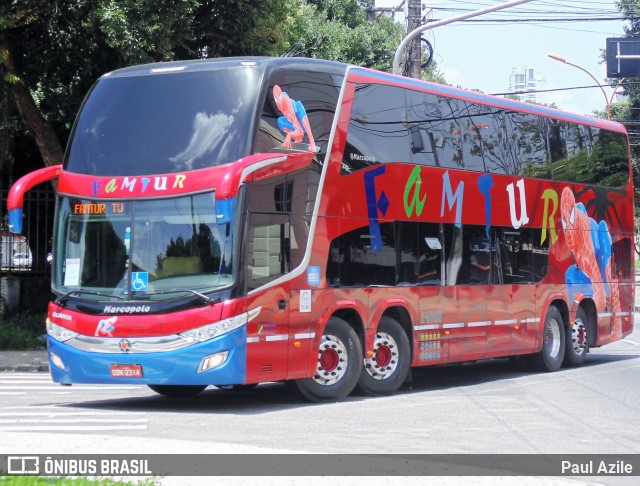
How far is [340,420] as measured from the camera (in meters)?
12.8

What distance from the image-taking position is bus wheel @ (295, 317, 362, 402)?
47.8 ft

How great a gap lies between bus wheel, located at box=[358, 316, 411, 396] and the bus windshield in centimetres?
329

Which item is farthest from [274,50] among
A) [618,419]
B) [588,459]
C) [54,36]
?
[588,459]

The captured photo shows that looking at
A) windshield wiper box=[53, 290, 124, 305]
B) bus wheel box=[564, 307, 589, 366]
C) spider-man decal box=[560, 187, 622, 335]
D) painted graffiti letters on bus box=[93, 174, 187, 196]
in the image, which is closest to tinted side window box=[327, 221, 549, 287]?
spider-man decal box=[560, 187, 622, 335]

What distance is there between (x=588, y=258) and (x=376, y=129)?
23.7 feet

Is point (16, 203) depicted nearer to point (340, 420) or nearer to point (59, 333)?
point (59, 333)

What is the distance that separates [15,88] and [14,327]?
4.87 m

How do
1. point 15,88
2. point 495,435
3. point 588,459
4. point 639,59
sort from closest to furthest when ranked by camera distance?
point 588,459
point 495,435
point 15,88
point 639,59

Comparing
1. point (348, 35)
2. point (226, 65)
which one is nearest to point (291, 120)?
point (226, 65)

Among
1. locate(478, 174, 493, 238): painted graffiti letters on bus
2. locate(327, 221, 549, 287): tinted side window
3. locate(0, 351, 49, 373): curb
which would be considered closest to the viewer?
locate(327, 221, 549, 287): tinted side window

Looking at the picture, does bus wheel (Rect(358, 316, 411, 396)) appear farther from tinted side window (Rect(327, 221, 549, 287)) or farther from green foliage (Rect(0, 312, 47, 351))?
green foliage (Rect(0, 312, 47, 351))

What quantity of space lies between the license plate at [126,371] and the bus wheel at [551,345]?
29.1 feet

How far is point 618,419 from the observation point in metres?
13.4

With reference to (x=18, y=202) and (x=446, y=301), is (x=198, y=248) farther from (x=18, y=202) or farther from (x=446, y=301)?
(x=446, y=301)
